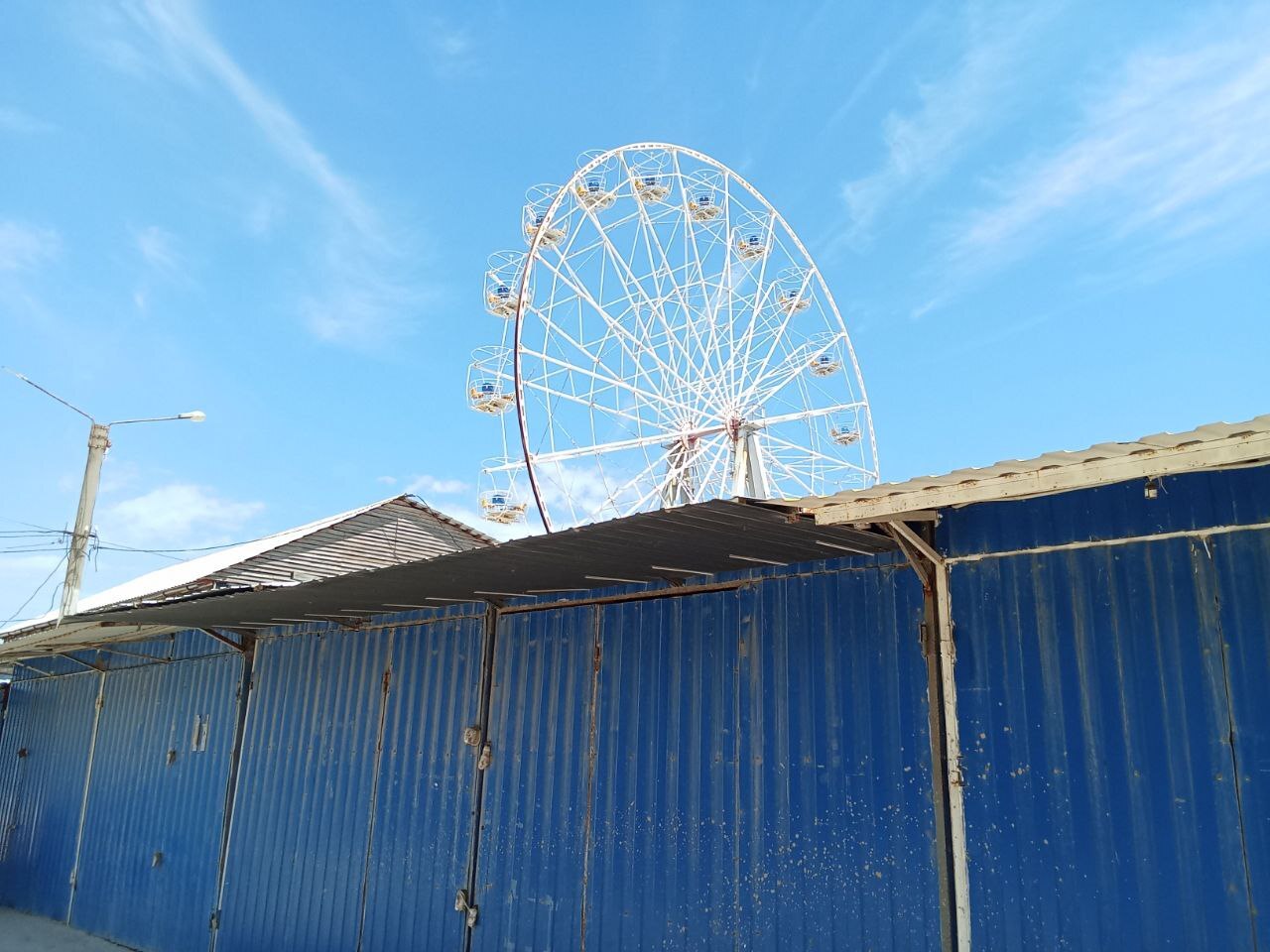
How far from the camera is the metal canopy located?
217 inches

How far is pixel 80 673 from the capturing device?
1446 centimetres

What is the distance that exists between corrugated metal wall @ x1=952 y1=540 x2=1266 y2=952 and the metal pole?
14.5 metres

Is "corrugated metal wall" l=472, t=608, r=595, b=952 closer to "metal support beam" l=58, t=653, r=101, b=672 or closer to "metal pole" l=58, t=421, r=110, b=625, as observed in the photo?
"metal support beam" l=58, t=653, r=101, b=672

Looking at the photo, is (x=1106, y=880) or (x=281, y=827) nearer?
(x=1106, y=880)

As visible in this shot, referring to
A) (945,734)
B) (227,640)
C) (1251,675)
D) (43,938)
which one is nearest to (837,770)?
(945,734)

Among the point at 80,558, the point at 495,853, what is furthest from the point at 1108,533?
the point at 80,558

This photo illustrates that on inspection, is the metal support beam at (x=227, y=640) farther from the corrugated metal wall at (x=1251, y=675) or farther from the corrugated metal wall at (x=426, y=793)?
the corrugated metal wall at (x=1251, y=675)

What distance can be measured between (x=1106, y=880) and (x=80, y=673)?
13.8m

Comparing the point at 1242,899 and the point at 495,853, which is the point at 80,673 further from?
the point at 1242,899

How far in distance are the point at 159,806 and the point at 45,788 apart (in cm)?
415

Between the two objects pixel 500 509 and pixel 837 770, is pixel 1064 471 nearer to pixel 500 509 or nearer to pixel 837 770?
pixel 837 770

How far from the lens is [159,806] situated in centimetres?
1168

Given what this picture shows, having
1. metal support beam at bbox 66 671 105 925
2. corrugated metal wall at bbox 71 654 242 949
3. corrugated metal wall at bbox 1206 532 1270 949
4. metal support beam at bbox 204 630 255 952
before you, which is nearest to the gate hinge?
metal support beam at bbox 204 630 255 952

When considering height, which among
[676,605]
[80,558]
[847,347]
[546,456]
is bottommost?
[676,605]
